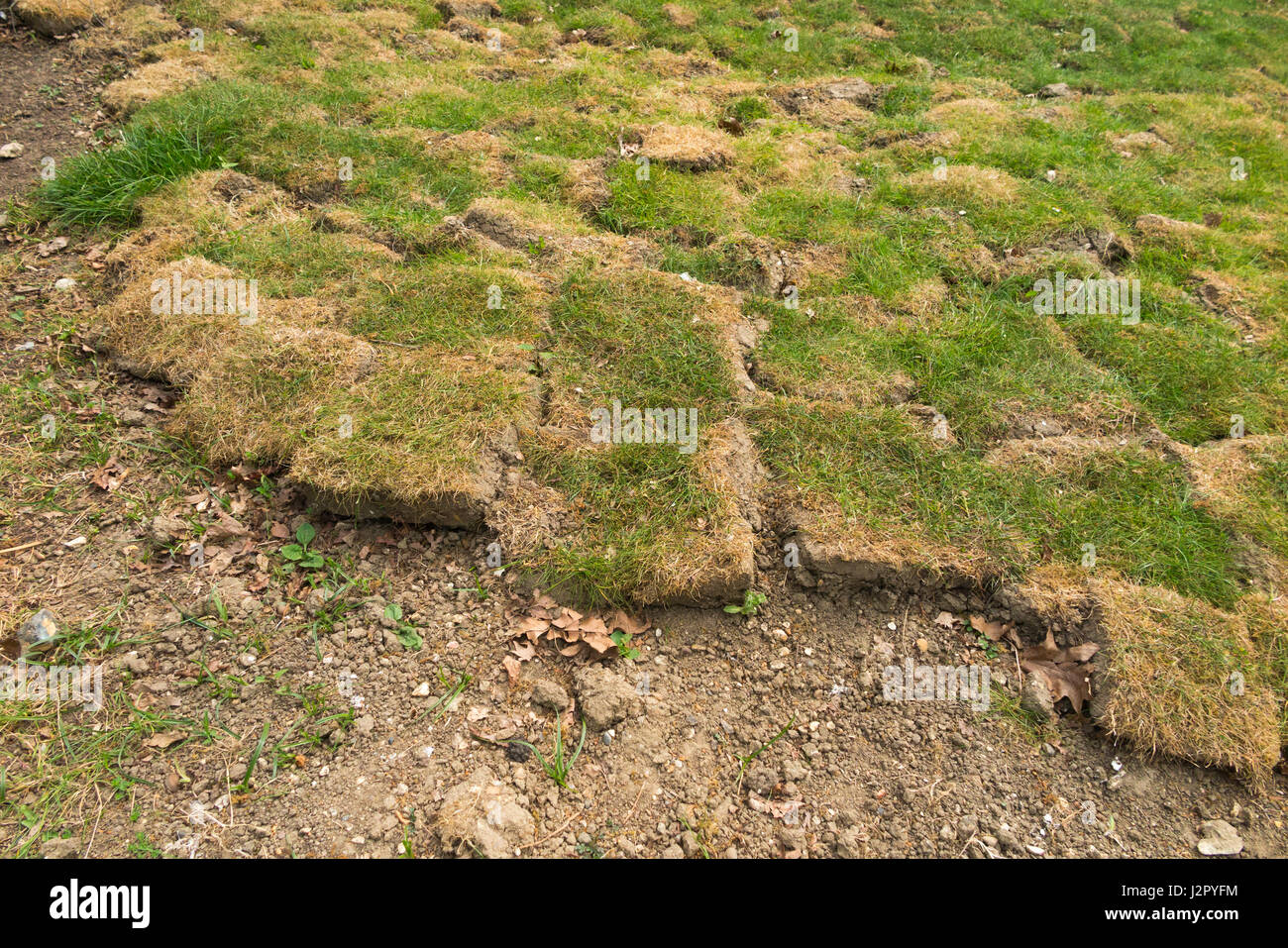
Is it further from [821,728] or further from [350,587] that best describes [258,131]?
[821,728]

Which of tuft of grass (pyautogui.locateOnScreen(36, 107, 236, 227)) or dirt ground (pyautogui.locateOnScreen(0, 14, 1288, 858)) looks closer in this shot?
dirt ground (pyautogui.locateOnScreen(0, 14, 1288, 858))

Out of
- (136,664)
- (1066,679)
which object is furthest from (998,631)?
(136,664)

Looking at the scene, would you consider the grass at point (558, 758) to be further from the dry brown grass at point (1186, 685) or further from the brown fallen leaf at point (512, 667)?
the dry brown grass at point (1186, 685)

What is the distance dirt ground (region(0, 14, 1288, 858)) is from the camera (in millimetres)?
2584

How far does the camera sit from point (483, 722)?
285 centimetres

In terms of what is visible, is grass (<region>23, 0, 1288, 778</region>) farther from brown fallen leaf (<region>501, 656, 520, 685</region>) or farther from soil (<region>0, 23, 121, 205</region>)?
soil (<region>0, 23, 121, 205</region>)

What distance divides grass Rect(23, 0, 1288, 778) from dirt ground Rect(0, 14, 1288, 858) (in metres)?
0.28

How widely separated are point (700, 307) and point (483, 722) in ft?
8.82

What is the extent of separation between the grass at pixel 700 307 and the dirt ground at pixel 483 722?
0.28 meters

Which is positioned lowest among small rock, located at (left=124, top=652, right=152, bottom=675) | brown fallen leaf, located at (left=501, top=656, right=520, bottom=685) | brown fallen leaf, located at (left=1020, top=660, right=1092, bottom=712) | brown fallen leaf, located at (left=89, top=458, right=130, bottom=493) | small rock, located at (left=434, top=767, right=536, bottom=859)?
small rock, located at (left=434, top=767, right=536, bottom=859)

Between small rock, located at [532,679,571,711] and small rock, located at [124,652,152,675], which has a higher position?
small rock, located at [124,652,152,675]

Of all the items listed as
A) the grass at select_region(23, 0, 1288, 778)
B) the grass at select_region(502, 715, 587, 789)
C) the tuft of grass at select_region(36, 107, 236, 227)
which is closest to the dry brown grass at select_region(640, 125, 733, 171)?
the grass at select_region(23, 0, 1288, 778)

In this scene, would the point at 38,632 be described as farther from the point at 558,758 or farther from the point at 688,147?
the point at 688,147

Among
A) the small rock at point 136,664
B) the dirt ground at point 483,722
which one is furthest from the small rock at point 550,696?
the small rock at point 136,664
